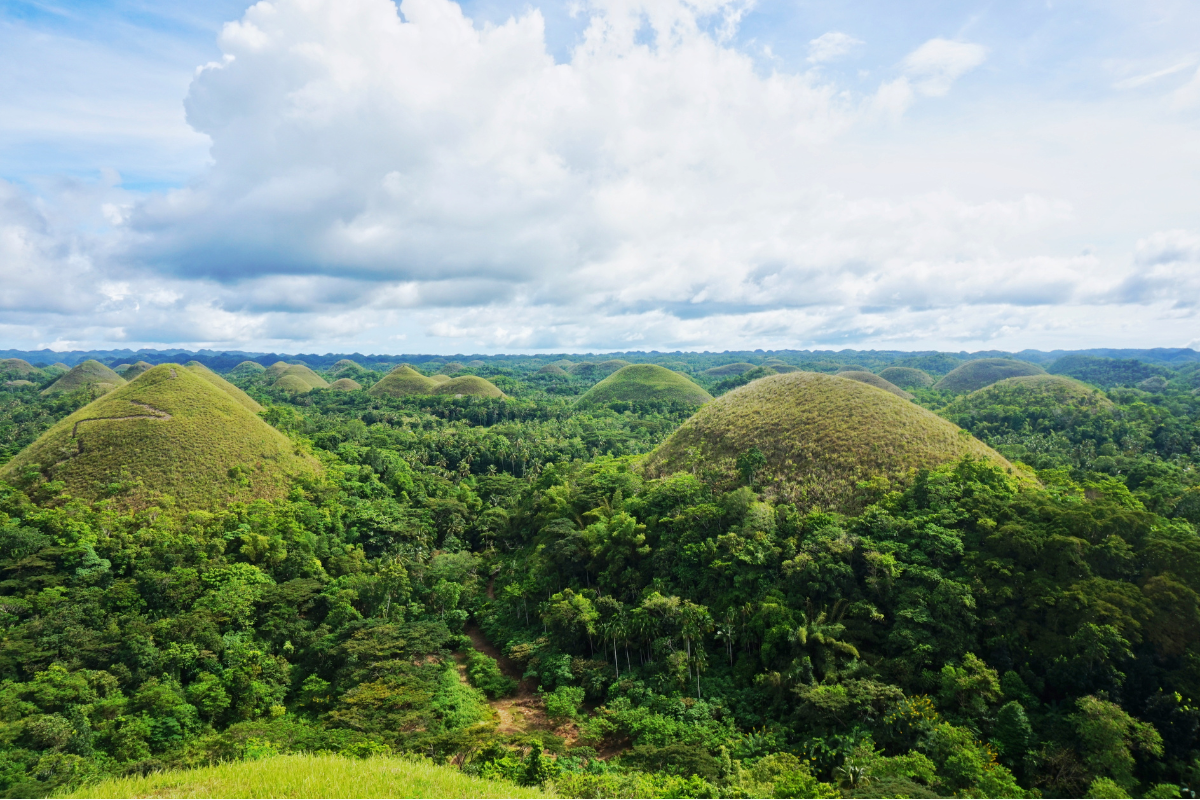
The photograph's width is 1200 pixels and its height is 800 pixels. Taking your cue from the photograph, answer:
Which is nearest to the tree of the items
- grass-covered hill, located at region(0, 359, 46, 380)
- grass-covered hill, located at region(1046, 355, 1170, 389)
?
grass-covered hill, located at region(1046, 355, 1170, 389)

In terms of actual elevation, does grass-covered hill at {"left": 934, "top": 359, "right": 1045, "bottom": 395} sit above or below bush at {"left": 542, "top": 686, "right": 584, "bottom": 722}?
above

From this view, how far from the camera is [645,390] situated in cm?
11144

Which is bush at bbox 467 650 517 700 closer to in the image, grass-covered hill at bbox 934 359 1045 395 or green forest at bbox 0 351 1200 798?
green forest at bbox 0 351 1200 798

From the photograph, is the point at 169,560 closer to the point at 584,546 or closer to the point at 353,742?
the point at 353,742

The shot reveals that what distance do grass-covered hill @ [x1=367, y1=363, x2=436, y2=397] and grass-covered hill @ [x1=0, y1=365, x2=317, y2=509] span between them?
217 ft

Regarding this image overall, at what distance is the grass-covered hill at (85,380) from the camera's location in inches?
3841

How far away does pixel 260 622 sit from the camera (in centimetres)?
2695

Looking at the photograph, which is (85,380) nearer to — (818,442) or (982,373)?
(818,442)

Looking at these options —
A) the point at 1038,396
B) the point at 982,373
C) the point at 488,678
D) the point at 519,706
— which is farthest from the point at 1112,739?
the point at 982,373

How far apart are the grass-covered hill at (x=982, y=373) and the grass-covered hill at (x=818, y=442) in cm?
10450

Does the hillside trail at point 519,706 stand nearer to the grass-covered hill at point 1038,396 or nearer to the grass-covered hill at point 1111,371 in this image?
the grass-covered hill at point 1038,396

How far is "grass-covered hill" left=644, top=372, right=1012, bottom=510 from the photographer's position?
31.7 meters

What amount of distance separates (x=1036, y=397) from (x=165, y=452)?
94.6m

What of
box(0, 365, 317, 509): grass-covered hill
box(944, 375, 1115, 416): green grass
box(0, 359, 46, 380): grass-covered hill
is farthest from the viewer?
box(0, 359, 46, 380): grass-covered hill
